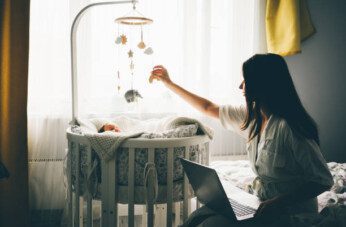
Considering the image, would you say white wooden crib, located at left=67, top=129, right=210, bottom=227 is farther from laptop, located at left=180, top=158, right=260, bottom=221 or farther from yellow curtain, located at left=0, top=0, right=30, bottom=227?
yellow curtain, located at left=0, top=0, right=30, bottom=227

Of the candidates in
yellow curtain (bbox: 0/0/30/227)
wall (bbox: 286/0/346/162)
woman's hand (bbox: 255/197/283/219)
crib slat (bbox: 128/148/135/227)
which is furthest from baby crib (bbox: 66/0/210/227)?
wall (bbox: 286/0/346/162)

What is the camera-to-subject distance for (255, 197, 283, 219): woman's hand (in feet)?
4.20

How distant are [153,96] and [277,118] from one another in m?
1.13

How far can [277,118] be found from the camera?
4.62 ft

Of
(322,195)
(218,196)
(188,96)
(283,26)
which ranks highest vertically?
(283,26)

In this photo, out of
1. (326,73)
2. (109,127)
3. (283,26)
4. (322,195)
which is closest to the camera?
(322,195)

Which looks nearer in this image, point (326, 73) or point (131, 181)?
point (131, 181)

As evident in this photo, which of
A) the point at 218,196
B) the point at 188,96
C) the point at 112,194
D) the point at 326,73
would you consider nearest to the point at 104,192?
the point at 112,194

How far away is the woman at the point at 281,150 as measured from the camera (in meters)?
1.30

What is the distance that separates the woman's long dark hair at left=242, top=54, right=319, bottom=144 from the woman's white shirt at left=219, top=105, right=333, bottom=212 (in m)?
0.03

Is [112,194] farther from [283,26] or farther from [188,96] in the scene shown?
[283,26]

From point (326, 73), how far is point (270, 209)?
1.85m

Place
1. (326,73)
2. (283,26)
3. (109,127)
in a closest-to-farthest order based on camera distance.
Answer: (109,127) → (283,26) → (326,73)

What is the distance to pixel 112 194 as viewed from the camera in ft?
5.11
